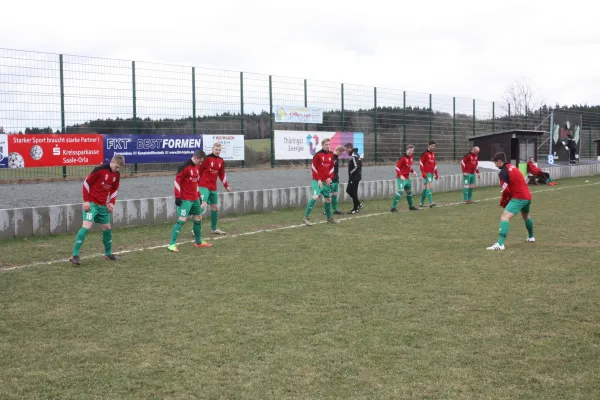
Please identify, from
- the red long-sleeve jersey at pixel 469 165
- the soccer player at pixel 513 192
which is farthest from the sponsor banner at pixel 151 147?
the soccer player at pixel 513 192

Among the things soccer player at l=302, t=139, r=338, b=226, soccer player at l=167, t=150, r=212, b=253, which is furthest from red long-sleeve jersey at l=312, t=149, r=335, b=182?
soccer player at l=167, t=150, r=212, b=253

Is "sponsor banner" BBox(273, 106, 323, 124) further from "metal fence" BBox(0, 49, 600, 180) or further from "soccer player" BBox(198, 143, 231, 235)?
"soccer player" BBox(198, 143, 231, 235)

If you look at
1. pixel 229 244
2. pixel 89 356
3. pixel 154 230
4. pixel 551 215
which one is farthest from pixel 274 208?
pixel 89 356

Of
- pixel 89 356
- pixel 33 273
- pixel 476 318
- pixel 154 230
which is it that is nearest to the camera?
pixel 89 356

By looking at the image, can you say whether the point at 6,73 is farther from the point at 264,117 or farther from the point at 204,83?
the point at 264,117

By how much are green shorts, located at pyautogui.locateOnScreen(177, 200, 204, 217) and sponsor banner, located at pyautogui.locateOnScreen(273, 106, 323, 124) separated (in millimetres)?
12962

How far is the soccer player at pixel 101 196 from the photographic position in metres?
9.78

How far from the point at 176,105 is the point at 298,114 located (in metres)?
5.92

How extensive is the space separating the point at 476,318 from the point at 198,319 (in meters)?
2.88

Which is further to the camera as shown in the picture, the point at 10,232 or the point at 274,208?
the point at 274,208

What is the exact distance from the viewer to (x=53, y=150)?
57.5ft

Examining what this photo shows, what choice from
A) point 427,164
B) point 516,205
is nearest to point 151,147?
point 427,164

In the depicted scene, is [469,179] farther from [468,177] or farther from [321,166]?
[321,166]

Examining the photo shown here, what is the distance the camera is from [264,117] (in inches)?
925
